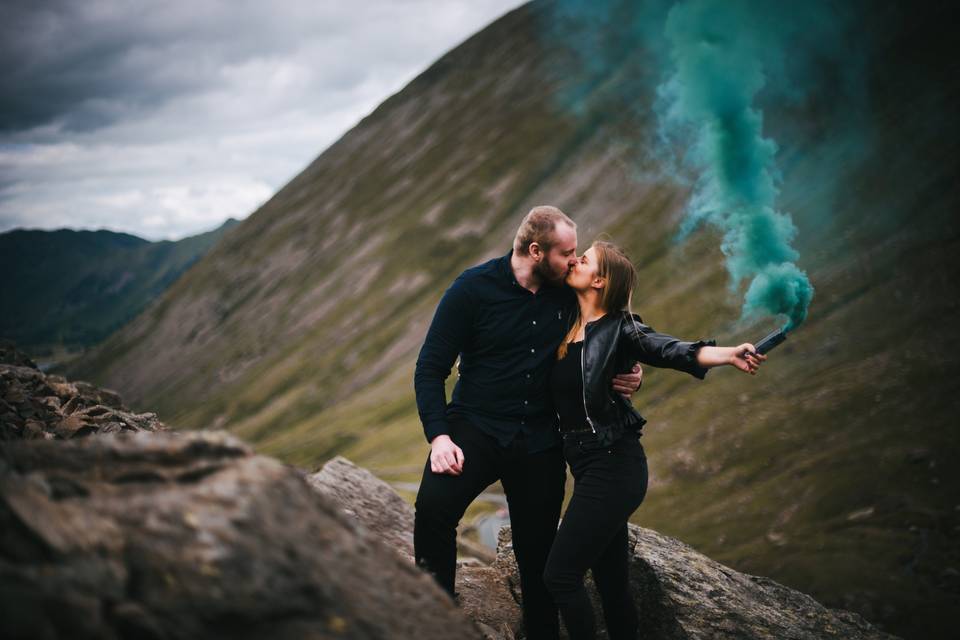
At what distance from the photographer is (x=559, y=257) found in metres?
7.66

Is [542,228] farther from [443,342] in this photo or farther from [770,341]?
[770,341]

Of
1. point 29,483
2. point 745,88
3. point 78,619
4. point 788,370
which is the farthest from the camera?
point 788,370

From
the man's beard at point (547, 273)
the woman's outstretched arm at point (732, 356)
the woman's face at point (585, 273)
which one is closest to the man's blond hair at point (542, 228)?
the man's beard at point (547, 273)

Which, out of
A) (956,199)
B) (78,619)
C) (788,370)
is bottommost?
(78,619)

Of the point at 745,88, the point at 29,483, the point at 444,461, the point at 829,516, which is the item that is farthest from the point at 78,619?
the point at 829,516

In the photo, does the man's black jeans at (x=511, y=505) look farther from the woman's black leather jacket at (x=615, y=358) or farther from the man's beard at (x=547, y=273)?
the man's beard at (x=547, y=273)

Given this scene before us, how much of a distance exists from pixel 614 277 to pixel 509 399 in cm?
176

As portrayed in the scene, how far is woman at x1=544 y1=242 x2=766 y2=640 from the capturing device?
22.5 ft

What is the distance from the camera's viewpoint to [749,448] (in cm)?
6138

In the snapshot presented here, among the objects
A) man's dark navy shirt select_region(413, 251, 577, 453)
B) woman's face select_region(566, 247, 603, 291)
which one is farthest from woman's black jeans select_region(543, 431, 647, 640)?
woman's face select_region(566, 247, 603, 291)

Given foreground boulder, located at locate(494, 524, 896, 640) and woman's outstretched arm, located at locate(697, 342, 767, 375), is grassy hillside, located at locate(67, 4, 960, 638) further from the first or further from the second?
woman's outstretched arm, located at locate(697, 342, 767, 375)

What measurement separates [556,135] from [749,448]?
4432 inches

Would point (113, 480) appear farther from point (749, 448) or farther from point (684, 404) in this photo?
point (684, 404)

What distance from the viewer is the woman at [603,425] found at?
6.86 meters
